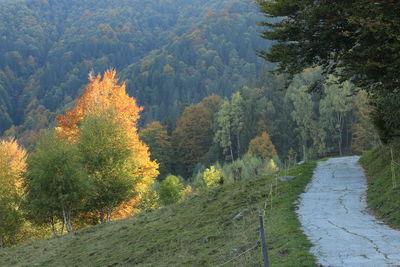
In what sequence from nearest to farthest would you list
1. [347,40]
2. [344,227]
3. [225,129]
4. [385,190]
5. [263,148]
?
[344,227], [347,40], [385,190], [263,148], [225,129]

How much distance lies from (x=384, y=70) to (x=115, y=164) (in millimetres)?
20524

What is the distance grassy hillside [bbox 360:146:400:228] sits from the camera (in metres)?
12.6

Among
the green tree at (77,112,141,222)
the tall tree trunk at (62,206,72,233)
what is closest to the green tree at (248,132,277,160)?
the green tree at (77,112,141,222)

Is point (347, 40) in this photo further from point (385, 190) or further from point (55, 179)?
point (55, 179)

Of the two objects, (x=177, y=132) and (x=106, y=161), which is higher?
(x=177, y=132)

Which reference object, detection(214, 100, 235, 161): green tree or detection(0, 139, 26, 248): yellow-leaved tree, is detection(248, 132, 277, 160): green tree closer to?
detection(214, 100, 235, 161): green tree

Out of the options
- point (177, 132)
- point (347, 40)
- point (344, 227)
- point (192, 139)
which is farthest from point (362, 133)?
point (344, 227)

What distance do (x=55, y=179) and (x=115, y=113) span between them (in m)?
7.24

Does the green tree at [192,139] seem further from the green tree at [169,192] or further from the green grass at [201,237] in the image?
the green grass at [201,237]

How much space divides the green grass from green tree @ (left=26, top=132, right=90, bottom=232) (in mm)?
4084

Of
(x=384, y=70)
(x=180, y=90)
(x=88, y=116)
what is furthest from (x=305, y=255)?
(x=180, y=90)

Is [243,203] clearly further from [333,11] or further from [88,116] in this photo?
[88,116]

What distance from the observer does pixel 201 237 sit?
1409 centimetres

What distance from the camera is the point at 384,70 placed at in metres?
12.1
